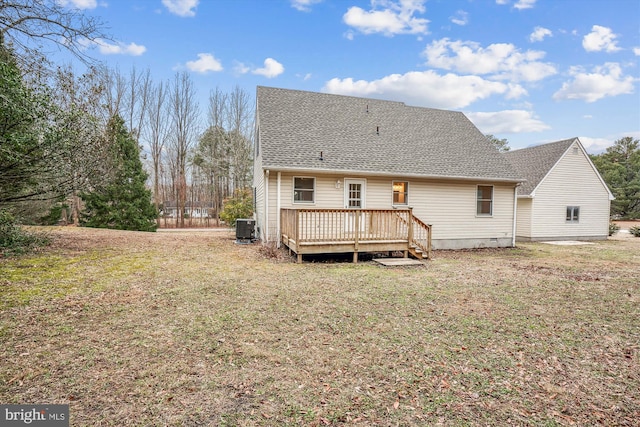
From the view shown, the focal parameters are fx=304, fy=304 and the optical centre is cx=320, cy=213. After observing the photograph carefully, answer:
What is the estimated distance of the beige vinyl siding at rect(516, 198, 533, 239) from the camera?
16.1 m

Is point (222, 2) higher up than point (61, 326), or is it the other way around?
point (222, 2)

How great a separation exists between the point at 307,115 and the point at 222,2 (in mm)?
6159

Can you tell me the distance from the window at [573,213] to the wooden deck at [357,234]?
12.4 meters

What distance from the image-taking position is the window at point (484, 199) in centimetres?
1303

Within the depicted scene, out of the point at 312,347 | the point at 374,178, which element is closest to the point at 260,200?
the point at 374,178

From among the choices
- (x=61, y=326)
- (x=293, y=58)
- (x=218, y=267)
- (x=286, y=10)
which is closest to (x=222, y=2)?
(x=286, y=10)

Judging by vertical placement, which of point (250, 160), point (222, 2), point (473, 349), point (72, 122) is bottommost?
point (473, 349)

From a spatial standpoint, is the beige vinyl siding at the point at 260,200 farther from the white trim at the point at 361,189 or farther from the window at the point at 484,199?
the window at the point at 484,199

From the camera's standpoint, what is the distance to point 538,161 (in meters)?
17.2

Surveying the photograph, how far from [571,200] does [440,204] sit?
10034 mm

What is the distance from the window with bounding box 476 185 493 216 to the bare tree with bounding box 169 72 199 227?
23144mm

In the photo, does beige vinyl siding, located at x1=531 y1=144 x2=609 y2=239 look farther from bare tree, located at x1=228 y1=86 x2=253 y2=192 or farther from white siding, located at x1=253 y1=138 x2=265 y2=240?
bare tree, located at x1=228 y1=86 x2=253 y2=192

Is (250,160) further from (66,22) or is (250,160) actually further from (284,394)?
(284,394)

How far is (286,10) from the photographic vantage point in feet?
46.4
